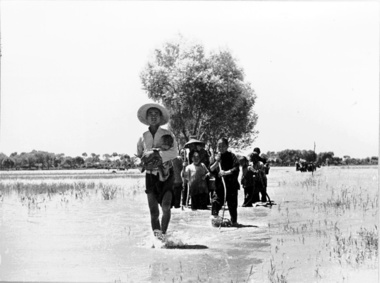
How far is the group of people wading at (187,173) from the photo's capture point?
815 centimetres

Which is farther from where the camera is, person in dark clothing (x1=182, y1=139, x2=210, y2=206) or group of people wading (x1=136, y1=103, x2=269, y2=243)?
person in dark clothing (x1=182, y1=139, x2=210, y2=206)

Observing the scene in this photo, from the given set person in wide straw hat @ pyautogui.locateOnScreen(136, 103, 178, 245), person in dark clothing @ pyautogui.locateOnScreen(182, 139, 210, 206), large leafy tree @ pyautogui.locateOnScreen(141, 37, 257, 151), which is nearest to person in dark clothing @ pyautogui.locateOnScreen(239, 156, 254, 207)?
person in dark clothing @ pyautogui.locateOnScreen(182, 139, 210, 206)

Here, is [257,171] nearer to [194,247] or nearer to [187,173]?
[187,173]

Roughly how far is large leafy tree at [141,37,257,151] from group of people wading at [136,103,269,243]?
54 centimetres

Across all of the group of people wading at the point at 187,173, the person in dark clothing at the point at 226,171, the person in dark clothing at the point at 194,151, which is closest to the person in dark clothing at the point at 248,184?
the group of people wading at the point at 187,173

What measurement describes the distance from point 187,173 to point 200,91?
2.47 metres

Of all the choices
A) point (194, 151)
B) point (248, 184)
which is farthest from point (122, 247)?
point (248, 184)

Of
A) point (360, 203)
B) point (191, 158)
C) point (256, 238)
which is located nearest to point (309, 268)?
point (256, 238)

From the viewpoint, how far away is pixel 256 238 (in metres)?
9.40

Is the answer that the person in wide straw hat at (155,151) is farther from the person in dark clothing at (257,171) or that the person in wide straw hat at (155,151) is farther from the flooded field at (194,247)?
the person in dark clothing at (257,171)

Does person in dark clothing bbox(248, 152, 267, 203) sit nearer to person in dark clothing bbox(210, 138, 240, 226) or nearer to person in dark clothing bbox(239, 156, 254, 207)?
person in dark clothing bbox(239, 156, 254, 207)

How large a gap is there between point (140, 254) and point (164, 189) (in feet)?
3.07

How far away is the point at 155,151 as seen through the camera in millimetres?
8023

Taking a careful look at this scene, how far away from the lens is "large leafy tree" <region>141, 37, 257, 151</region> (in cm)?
998
